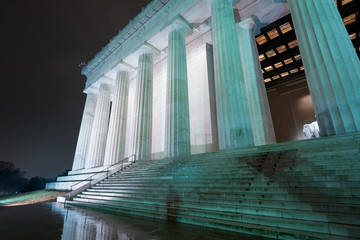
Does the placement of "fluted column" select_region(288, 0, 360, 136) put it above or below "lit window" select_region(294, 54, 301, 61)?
below

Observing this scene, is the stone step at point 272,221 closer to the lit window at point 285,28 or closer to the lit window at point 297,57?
the lit window at point 285,28

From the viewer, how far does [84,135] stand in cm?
2305

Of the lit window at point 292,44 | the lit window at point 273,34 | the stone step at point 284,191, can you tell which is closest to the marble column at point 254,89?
the lit window at point 273,34

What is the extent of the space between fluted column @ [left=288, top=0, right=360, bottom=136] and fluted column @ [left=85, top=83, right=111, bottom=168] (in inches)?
790

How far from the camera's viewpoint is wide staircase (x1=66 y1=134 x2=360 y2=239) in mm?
3150

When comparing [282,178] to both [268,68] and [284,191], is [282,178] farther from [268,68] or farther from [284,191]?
[268,68]

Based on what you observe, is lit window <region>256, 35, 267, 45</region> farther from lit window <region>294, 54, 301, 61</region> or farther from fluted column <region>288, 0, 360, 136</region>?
fluted column <region>288, 0, 360, 136</region>

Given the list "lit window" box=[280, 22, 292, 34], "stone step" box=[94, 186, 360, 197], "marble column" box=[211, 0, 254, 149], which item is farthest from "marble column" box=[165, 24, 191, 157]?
"lit window" box=[280, 22, 292, 34]

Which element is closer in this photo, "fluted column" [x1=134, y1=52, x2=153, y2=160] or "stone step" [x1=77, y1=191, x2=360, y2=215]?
"stone step" [x1=77, y1=191, x2=360, y2=215]

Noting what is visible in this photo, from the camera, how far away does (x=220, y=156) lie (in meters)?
7.81

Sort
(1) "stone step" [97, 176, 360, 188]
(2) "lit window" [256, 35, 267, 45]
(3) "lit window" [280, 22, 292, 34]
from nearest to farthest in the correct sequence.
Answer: (1) "stone step" [97, 176, 360, 188], (3) "lit window" [280, 22, 292, 34], (2) "lit window" [256, 35, 267, 45]

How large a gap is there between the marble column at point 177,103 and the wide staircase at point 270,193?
16.2ft

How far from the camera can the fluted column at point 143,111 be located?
1492 centimetres

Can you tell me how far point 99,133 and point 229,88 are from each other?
16.7 metres
